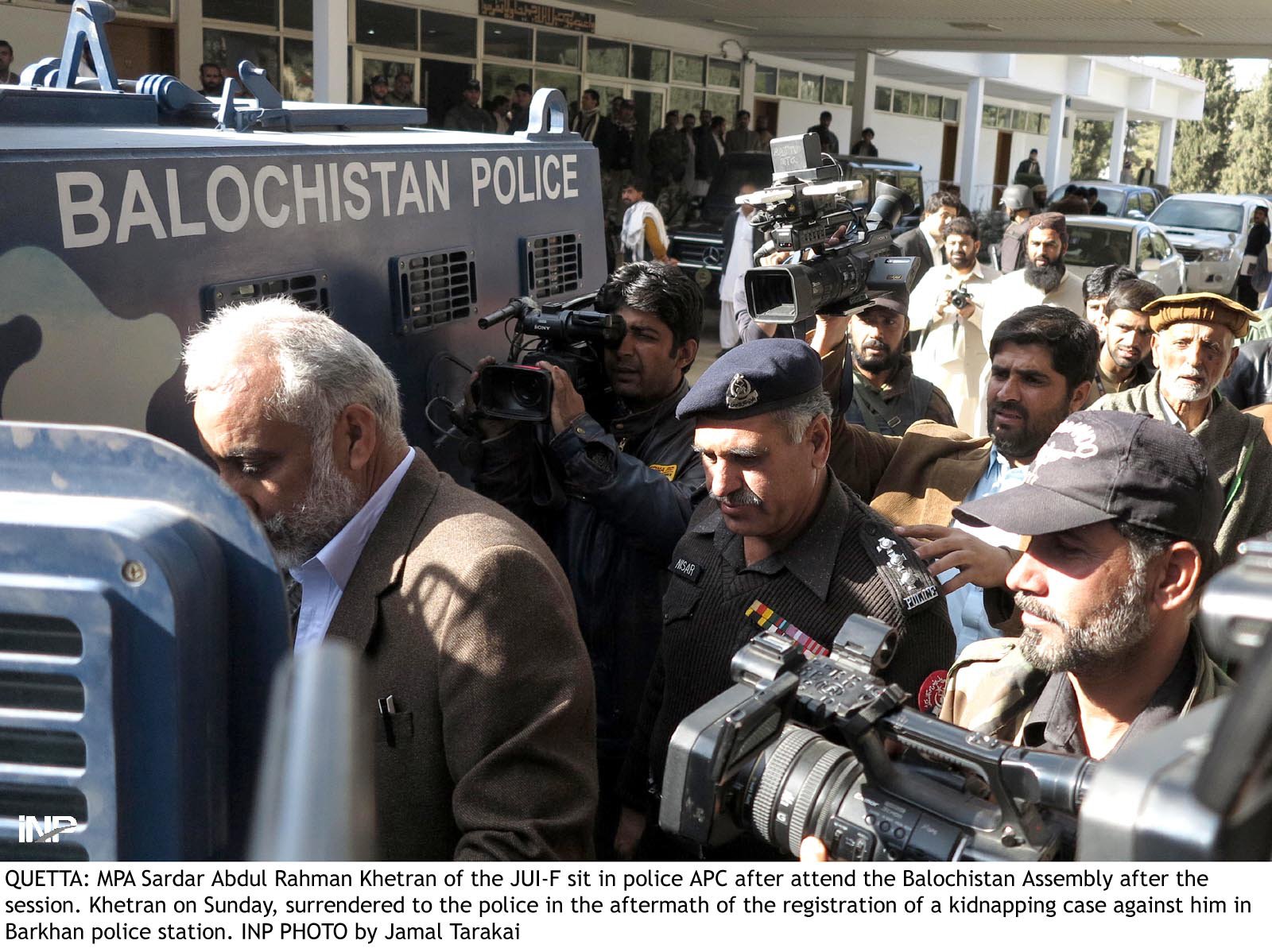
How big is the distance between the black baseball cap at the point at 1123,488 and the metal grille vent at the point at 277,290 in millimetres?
1629

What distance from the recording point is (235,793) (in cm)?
124

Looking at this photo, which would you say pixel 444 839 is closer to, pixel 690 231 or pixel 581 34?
pixel 690 231

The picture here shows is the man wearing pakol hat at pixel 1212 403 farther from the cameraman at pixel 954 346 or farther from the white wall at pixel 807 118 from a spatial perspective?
the white wall at pixel 807 118

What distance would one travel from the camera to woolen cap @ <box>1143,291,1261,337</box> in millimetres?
3873

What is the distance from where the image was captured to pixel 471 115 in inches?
522

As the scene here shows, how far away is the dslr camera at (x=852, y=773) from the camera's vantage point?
4.54 ft

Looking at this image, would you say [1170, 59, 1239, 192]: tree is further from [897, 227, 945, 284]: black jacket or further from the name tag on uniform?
the name tag on uniform

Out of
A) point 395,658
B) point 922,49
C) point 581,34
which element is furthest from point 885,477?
point 922,49

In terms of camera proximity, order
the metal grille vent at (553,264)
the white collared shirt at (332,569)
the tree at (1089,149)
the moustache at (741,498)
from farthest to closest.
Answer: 1. the tree at (1089,149)
2. the metal grille vent at (553,264)
3. the moustache at (741,498)
4. the white collared shirt at (332,569)

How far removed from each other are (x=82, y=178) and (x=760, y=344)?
1302mm

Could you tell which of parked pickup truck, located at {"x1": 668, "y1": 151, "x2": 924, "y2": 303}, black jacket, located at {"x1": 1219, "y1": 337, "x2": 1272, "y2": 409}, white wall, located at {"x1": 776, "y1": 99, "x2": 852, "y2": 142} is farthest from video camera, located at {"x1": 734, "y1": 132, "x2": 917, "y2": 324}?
white wall, located at {"x1": 776, "y1": 99, "x2": 852, "y2": 142}

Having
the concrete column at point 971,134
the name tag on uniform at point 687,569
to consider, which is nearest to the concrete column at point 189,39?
the name tag on uniform at point 687,569

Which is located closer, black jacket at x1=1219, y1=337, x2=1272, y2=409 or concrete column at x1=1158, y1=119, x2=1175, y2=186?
black jacket at x1=1219, y1=337, x2=1272, y2=409

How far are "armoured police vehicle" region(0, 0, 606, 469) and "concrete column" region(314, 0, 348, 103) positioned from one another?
6.33 m
